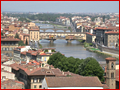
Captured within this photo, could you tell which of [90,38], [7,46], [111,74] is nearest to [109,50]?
Result: [7,46]

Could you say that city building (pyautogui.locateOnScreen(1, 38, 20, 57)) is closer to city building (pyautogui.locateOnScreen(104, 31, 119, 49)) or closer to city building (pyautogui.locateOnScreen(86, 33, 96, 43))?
city building (pyautogui.locateOnScreen(104, 31, 119, 49))

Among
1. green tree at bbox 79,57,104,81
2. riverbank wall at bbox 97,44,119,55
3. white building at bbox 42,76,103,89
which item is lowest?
riverbank wall at bbox 97,44,119,55

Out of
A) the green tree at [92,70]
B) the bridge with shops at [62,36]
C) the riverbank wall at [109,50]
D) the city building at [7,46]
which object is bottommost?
the bridge with shops at [62,36]

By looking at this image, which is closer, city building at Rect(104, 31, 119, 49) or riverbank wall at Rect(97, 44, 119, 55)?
riverbank wall at Rect(97, 44, 119, 55)

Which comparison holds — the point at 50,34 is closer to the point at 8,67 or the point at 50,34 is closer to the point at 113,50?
the point at 113,50

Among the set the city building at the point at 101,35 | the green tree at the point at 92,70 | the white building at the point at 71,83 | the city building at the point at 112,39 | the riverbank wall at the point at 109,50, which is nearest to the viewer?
the white building at the point at 71,83

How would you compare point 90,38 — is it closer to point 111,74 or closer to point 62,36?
point 62,36

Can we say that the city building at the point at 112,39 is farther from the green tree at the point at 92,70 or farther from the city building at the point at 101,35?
the green tree at the point at 92,70

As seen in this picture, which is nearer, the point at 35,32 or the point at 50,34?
the point at 35,32

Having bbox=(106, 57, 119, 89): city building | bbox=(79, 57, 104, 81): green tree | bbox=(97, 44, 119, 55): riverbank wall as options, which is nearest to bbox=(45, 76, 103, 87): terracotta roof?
bbox=(106, 57, 119, 89): city building

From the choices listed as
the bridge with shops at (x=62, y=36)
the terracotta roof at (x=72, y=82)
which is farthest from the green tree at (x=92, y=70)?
the bridge with shops at (x=62, y=36)

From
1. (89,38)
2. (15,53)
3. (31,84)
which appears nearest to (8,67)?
(31,84)
